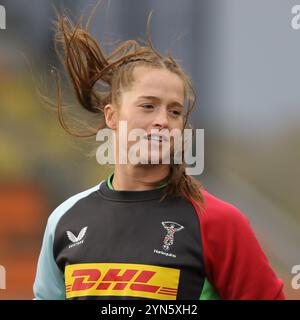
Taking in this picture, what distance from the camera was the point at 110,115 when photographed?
5.93ft

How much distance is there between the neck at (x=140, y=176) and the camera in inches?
66.3

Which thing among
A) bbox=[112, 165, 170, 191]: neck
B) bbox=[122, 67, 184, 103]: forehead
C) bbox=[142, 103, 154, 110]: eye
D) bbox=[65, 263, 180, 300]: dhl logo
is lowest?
bbox=[65, 263, 180, 300]: dhl logo

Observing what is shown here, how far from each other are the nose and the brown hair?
0.12m

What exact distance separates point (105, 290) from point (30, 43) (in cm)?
321

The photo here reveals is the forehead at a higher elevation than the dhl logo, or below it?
higher

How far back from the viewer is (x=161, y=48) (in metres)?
3.96

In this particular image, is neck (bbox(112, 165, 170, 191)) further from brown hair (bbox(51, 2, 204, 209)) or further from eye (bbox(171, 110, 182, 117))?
eye (bbox(171, 110, 182, 117))

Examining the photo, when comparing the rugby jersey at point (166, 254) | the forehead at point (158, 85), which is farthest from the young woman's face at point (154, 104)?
the rugby jersey at point (166, 254)

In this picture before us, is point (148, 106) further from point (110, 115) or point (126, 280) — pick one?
point (126, 280)

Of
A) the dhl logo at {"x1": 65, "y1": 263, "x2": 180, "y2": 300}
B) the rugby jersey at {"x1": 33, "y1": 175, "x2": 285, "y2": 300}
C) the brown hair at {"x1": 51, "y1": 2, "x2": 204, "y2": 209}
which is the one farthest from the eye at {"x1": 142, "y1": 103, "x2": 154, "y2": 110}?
the dhl logo at {"x1": 65, "y1": 263, "x2": 180, "y2": 300}

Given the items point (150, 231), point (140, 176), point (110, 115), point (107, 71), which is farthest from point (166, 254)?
point (107, 71)

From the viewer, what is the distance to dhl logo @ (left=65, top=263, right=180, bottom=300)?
157 cm
